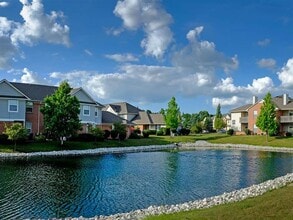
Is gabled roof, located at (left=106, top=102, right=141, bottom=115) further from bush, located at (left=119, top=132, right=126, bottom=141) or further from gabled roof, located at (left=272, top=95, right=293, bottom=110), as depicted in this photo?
gabled roof, located at (left=272, top=95, right=293, bottom=110)

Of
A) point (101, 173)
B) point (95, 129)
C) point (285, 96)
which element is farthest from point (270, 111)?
point (101, 173)

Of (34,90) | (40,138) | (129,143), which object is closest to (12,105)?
(40,138)

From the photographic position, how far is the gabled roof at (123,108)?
81700 millimetres

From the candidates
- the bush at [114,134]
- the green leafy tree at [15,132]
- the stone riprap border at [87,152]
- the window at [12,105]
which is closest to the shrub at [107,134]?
the bush at [114,134]

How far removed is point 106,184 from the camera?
2175 centimetres

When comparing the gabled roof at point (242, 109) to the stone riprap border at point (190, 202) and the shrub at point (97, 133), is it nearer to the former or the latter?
the stone riprap border at point (190, 202)

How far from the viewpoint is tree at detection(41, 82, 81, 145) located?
135 ft

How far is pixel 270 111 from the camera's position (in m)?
61.5

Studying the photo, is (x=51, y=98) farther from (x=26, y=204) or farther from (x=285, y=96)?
(x=285, y=96)

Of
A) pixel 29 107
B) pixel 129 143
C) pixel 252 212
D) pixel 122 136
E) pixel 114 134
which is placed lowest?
pixel 252 212

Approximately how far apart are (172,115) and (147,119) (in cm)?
1350

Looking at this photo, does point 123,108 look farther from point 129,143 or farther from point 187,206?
point 187,206

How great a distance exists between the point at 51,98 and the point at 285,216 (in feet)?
117

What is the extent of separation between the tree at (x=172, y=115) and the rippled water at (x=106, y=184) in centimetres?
3644
